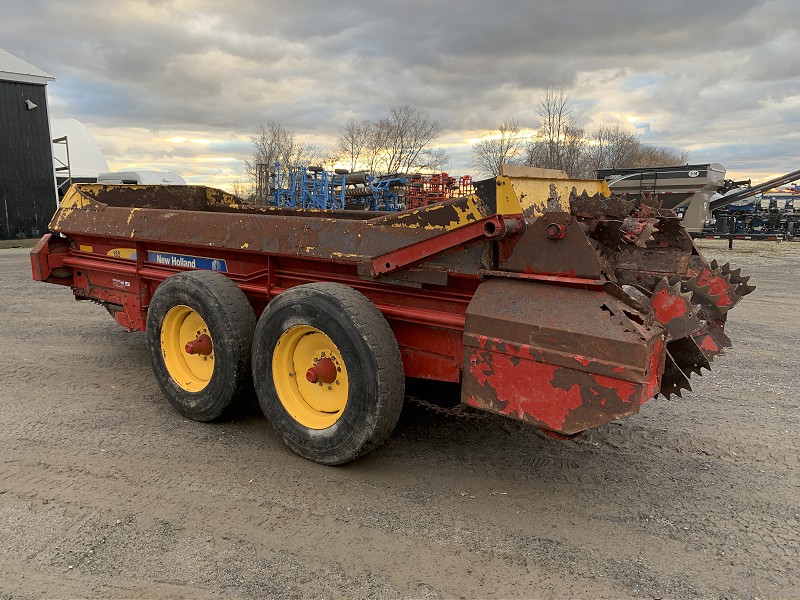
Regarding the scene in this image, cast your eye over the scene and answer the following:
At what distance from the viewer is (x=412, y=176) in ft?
74.8

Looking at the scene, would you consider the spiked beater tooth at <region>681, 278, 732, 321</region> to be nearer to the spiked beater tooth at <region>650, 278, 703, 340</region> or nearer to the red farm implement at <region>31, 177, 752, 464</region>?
the red farm implement at <region>31, 177, 752, 464</region>

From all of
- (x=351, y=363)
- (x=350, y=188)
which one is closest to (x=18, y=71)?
(x=350, y=188)

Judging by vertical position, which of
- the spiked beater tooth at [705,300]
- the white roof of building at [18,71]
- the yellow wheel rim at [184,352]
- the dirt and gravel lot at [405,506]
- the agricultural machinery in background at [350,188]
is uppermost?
the white roof of building at [18,71]

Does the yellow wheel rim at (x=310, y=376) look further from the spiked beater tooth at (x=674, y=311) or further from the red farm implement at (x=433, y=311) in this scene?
the spiked beater tooth at (x=674, y=311)

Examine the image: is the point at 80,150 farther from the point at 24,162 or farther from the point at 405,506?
the point at 405,506

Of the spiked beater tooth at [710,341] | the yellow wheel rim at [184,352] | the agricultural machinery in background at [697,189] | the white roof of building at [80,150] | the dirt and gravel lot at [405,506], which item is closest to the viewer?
the dirt and gravel lot at [405,506]

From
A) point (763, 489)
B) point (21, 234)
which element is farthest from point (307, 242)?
point (21, 234)

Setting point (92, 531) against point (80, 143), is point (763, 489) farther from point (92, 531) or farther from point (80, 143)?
point (80, 143)

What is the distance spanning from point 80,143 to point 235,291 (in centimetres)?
4059

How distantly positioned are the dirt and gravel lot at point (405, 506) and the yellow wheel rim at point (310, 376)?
286 millimetres

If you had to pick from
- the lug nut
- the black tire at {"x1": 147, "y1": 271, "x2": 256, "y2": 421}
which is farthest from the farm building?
the lug nut

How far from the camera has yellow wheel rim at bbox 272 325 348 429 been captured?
11.0ft

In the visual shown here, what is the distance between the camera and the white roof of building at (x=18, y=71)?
19891mm

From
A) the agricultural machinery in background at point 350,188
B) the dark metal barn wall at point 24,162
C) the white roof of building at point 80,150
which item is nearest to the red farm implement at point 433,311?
the agricultural machinery in background at point 350,188
